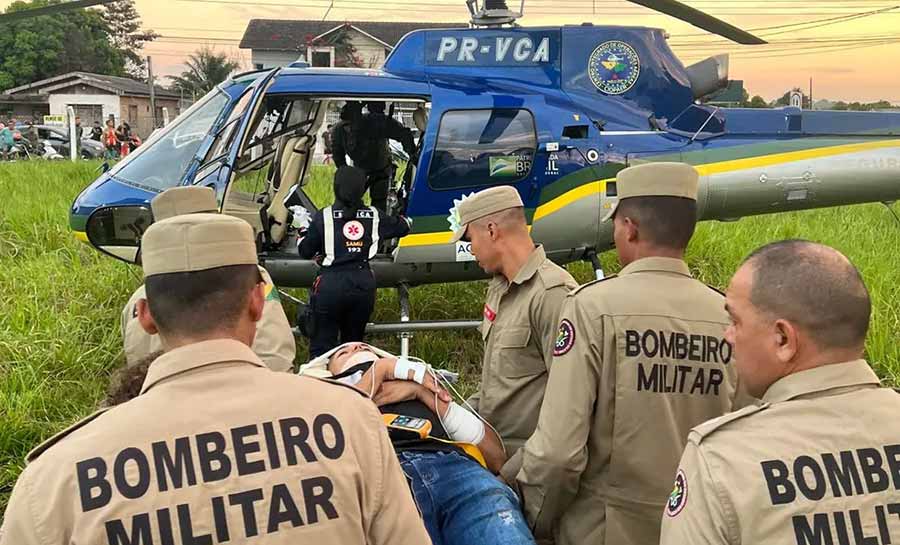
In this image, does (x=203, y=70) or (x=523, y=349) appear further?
(x=203, y=70)

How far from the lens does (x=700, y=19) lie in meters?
5.45

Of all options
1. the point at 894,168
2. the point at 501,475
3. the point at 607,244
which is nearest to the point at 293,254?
the point at 607,244

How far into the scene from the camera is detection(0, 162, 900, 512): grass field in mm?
4797

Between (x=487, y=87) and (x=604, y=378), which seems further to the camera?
(x=487, y=87)

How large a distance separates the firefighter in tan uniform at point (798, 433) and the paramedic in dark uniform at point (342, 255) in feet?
12.3

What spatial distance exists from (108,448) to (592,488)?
1.54 metres

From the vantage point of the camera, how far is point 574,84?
240 inches

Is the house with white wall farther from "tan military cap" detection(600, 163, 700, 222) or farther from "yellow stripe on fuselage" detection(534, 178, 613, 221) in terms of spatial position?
"tan military cap" detection(600, 163, 700, 222)

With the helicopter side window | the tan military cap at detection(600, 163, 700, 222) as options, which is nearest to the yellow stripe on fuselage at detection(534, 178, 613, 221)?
the helicopter side window

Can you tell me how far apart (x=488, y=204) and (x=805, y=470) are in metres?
1.83

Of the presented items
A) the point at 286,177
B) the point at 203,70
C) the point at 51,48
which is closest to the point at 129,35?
the point at 51,48

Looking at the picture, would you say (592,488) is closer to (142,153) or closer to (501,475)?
(501,475)

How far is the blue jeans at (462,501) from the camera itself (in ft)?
7.76

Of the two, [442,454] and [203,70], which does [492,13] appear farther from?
[203,70]
